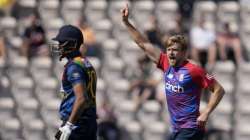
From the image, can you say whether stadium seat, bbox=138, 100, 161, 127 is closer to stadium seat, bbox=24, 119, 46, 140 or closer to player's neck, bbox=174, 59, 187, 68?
stadium seat, bbox=24, 119, 46, 140

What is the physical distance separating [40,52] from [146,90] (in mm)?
2316

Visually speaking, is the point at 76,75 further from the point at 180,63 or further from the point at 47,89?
the point at 47,89

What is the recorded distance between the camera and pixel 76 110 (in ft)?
25.4

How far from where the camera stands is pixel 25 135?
1498cm

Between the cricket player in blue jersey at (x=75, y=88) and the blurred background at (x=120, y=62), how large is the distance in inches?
228

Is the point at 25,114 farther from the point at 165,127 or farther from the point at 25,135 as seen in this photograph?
the point at 165,127

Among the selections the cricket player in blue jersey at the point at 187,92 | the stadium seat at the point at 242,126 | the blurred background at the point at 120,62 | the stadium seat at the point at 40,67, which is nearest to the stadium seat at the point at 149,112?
the blurred background at the point at 120,62

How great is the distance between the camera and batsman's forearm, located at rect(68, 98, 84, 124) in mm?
7719

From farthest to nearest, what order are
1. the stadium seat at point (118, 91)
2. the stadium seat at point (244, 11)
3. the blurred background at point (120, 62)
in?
the stadium seat at point (244, 11), the stadium seat at point (118, 91), the blurred background at point (120, 62)

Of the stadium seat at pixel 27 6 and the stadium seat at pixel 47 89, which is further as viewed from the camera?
the stadium seat at pixel 27 6

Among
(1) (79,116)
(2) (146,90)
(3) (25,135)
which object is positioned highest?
(1) (79,116)

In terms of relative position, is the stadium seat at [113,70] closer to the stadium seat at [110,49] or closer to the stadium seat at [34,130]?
the stadium seat at [110,49]

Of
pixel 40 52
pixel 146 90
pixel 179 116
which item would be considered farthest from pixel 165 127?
pixel 179 116

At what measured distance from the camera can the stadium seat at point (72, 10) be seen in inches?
622
